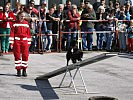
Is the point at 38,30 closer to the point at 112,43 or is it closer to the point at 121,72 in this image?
the point at 112,43

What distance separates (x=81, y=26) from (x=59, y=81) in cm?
752

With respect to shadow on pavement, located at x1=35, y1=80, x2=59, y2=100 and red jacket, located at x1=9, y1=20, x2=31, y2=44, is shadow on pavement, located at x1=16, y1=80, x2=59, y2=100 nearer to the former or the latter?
shadow on pavement, located at x1=35, y1=80, x2=59, y2=100

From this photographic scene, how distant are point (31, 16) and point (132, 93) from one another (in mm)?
8664

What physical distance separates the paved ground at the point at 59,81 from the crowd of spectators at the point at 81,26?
6.78 ft

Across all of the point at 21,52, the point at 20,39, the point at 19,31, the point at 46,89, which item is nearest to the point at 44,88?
the point at 46,89

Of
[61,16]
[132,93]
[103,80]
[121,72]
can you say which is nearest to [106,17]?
[61,16]

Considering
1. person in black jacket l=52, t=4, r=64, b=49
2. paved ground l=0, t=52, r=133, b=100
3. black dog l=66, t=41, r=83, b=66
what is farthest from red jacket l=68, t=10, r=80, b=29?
black dog l=66, t=41, r=83, b=66

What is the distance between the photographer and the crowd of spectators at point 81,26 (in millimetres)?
18953

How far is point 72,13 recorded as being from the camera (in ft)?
63.2

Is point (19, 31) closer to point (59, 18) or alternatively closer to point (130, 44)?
point (59, 18)

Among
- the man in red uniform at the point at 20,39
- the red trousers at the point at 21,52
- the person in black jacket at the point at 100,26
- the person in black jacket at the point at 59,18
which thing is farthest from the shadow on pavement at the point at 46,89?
the person in black jacket at the point at 100,26

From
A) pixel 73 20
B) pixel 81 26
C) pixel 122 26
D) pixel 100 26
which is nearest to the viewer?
pixel 73 20

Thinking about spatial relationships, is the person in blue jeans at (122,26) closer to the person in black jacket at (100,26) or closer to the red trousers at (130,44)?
the red trousers at (130,44)

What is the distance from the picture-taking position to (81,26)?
19781 mm
